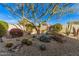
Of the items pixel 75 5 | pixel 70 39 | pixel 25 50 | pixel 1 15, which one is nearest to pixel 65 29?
pixel 70 39

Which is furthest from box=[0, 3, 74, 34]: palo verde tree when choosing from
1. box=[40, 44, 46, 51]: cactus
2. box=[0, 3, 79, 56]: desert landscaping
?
box=[40, 44, 46, 51]: cactus

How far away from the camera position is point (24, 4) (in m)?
2.41

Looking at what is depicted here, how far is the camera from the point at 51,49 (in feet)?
7.83

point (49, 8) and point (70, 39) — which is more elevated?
point (49, 8)

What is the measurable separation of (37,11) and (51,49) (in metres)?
0.45

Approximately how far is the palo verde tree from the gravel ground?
239 mm

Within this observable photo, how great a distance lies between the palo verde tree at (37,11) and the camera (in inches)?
94.4

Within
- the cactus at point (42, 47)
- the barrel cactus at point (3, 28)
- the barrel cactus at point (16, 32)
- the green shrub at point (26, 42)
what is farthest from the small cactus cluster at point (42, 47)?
the barrel cactus at point (3, 28)

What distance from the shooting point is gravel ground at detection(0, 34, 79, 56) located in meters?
2.37

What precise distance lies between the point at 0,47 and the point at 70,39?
79cm

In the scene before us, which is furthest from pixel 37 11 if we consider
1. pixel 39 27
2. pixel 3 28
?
pixel 3 28

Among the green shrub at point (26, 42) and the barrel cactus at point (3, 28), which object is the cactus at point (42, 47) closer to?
the green shrub at point (26, 42)

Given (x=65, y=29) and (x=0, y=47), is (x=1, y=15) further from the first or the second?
(x=65, y=29)

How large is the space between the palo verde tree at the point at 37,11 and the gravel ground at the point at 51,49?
9.4 inches
